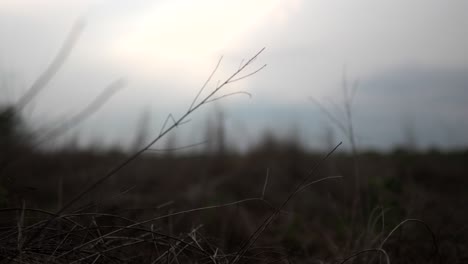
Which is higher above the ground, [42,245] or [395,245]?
[42,245]

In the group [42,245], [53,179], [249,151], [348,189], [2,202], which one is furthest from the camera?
[249,151]

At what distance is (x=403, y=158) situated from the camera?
6.04m

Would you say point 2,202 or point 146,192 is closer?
point 2,202

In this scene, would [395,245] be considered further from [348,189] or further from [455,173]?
[455,173]

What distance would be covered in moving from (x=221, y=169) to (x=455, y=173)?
4.22 m

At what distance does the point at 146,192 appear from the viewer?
5527mm

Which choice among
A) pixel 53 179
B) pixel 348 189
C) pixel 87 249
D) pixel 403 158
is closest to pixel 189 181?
pixel 53 179

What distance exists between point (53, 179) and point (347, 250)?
5013mm

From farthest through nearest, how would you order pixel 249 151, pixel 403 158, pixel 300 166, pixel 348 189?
1. pixel 249 151
2. pixel 300 166
3. pixel 403 158
4. pixel 348 189

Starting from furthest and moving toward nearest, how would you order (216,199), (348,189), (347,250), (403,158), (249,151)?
(249,151), (403,158), (348,189), (216,199), (347,250)

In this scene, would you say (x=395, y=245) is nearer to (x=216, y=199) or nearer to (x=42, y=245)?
(x=42, y=245)

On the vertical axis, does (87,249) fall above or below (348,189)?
above

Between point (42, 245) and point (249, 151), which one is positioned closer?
point (42, 245)

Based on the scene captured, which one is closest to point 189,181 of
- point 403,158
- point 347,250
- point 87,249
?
point 403,158
